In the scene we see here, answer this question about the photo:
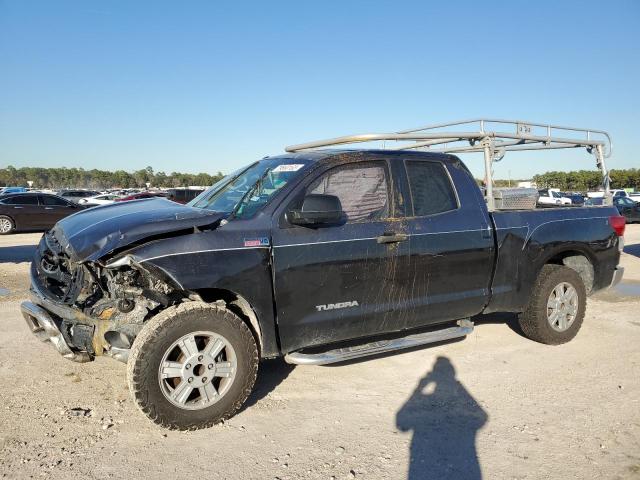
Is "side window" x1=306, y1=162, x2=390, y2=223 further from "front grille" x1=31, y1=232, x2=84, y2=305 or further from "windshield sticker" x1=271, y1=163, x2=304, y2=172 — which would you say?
"front grille" x1=31, y1=232, x2=84, y2=305

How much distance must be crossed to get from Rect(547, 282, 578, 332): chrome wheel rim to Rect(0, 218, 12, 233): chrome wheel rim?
17799 millimetres

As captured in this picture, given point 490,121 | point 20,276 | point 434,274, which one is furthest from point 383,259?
point 20,276

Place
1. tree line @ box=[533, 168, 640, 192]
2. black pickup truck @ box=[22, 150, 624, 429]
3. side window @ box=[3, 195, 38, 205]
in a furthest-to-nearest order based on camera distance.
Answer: tree line @ box=[533, 168, 640, 192] < side window @ box=[3, 195, 38, 205] < black pickup truck @ box=[22, 150, 624, 429]

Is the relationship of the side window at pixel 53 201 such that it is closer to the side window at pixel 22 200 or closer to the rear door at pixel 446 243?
the side window at pixel 22 200

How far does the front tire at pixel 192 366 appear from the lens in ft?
10.8

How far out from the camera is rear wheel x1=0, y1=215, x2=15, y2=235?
57.0 ft

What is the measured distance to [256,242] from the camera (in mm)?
3633

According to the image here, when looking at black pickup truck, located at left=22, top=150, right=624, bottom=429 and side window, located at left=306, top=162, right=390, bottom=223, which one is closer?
black pickup truck, located at left=22, top=150, right=624, bottom=429

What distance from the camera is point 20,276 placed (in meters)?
8.70

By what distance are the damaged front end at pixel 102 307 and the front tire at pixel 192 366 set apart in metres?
0.23

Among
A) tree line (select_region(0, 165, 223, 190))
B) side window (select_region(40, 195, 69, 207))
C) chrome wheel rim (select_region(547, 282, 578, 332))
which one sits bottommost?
chrome wheel rim (select_region(547, 282, 578, 332))

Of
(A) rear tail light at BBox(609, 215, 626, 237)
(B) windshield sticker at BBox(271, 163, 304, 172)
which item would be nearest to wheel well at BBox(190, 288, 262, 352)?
(B) windshield sticker at BBox(271, 163, 304, 172)

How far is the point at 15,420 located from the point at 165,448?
1.15 m

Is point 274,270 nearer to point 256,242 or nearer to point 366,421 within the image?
point 256,242
